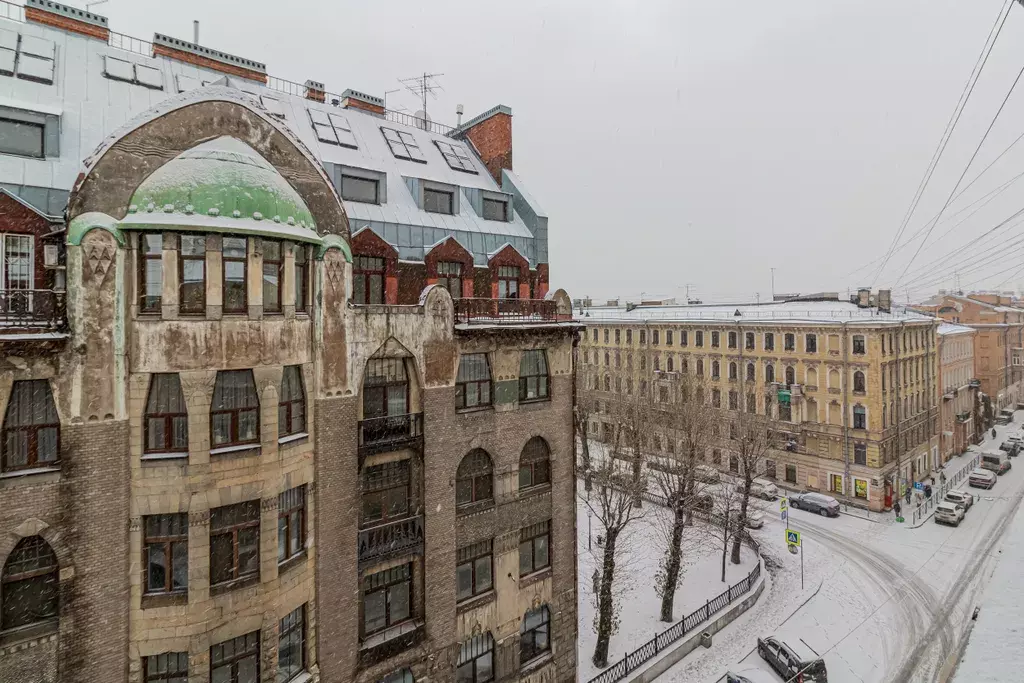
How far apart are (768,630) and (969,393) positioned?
2188 inches

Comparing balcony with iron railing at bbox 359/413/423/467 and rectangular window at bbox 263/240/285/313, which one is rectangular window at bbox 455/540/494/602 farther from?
rectangular window at bbox 263/240/285/313

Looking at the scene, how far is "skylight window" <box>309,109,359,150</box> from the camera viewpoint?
19531 mm

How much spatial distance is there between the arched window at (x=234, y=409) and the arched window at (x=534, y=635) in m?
12.3

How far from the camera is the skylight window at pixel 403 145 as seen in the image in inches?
837

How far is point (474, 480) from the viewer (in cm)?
1861

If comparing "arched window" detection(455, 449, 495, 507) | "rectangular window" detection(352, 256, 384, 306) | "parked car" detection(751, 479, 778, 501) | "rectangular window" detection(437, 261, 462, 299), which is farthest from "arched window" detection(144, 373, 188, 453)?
"parked car" detection(751, 479, 778, 501)

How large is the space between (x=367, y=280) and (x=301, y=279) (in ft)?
9.19

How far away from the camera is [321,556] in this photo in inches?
591

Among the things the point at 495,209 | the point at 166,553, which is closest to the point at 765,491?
the point at 495,209

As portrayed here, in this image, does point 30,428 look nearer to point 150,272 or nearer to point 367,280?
point 150,272

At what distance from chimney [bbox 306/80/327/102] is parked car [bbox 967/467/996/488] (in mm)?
60512

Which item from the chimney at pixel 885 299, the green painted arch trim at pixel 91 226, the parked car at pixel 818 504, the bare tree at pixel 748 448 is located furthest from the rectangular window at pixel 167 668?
the chimney at pixel 885 299

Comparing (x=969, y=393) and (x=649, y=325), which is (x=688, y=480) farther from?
(x=969, y=393)

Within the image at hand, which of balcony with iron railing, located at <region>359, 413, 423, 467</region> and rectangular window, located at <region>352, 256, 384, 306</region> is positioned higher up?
rectangular window, located at <region>352, 256, 384, 306</region>
